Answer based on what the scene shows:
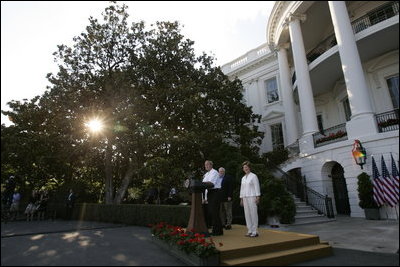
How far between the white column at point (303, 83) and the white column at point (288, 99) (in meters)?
3.09

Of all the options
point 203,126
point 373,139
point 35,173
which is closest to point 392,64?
point 373,139

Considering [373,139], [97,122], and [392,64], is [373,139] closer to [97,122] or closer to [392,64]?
[392,64]

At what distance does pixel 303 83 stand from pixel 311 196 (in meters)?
6.54

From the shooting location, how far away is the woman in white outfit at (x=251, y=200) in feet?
22.0

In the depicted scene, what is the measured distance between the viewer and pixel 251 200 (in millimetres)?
6867

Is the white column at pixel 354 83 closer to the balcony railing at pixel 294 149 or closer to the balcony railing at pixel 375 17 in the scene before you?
the balcony railing at pixel 375 17

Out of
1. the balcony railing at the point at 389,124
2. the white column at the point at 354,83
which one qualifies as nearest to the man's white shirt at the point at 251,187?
the white column at the point at 354,83

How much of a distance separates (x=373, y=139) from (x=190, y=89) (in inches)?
349

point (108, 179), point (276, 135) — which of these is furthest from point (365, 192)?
point (108, 179)

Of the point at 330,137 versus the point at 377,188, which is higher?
the point at 330,137

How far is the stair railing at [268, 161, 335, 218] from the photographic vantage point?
40.9 feet

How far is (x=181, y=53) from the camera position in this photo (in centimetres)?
1634

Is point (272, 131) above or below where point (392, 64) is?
below

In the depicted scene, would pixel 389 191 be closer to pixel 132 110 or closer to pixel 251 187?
pixel 251 187
